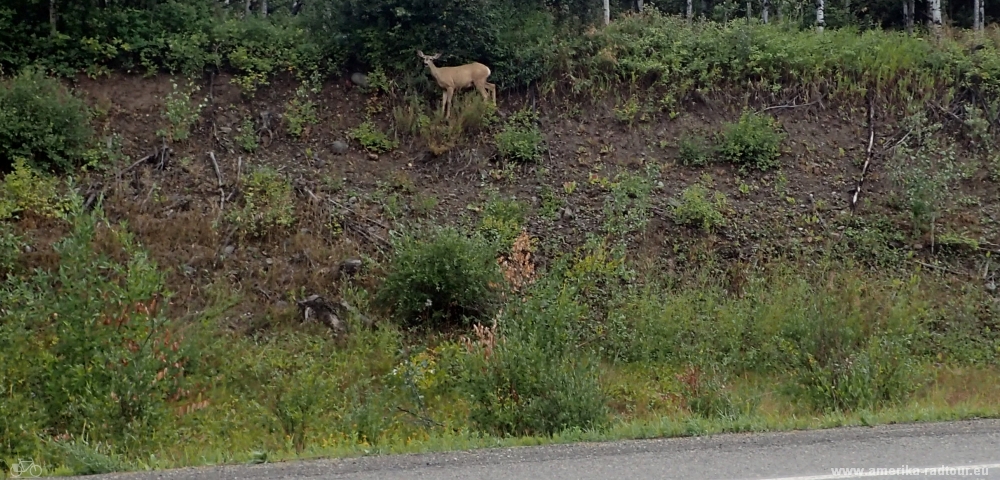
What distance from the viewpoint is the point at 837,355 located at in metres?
9.19

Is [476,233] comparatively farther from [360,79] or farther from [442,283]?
[360,79]

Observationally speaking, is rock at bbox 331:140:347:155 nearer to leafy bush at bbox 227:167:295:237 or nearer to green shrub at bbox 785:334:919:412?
leafy bush at bbox 227:167:295:237

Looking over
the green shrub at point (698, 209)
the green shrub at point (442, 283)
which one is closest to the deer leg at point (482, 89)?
the green shrub at point (698, 209)

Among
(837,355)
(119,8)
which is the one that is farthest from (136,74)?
(837,355)

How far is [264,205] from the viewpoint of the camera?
1211cm

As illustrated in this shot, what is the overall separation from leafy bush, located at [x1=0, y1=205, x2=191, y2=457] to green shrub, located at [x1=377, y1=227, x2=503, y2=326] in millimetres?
2751

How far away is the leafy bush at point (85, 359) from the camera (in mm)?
7500

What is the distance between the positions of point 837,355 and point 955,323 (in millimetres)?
2868

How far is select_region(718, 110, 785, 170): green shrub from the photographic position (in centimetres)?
1352

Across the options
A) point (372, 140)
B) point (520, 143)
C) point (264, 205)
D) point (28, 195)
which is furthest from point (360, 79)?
point (28, 195)

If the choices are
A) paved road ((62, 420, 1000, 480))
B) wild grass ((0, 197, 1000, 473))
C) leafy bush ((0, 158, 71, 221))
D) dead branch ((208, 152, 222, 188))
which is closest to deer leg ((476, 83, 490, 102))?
wild grass ((0, 197, 1000, 473))

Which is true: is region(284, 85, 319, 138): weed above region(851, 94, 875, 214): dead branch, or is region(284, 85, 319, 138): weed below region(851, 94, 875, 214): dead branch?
above

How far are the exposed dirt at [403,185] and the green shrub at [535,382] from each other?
337cm

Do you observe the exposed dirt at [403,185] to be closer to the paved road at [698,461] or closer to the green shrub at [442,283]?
the green shrub at [442,283]
